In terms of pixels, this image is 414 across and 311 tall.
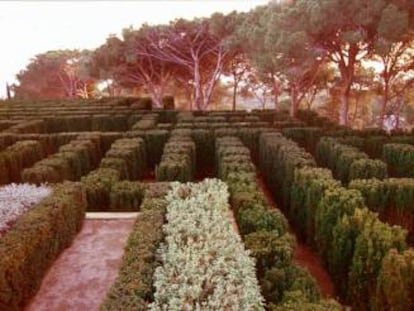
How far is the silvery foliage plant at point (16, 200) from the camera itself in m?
7.41

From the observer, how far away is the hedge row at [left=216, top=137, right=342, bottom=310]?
518cm

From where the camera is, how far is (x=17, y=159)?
547 inches

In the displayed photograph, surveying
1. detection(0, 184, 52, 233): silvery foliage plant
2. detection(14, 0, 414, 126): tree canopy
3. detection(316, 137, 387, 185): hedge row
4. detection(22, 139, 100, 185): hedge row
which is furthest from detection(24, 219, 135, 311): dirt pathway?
detection(14, 0, 414, 126): tree canopy

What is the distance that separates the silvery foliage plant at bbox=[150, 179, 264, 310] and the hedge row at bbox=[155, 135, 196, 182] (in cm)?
385

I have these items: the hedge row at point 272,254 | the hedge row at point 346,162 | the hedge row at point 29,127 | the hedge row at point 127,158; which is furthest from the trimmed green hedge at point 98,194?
the hedge row at point 29,127

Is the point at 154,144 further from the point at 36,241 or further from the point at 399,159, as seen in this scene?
the point at 36,241

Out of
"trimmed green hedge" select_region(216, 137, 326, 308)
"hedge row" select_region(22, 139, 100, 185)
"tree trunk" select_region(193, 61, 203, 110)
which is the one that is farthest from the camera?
"tree trunk" select_region(193, 61, 203, 110)

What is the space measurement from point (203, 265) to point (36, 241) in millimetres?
2725

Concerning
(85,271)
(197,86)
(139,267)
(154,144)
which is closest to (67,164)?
(154,144)

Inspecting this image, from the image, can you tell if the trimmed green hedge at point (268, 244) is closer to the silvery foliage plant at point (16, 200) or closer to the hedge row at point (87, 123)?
the silvery foliage plant at point (16, 200)

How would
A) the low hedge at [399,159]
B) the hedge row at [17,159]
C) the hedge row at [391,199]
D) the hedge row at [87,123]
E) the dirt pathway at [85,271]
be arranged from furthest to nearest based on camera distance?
the hedge row at [87,123], the hedge row at [17,159], the low hedge at [399,159], the hedge row at [391,199], the dirt pathway at [85,271]

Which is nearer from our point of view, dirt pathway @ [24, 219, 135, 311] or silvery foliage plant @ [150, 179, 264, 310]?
silvery foliage plant @ [150, 179, 264, 310]

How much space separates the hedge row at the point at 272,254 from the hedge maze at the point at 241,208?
17 mm

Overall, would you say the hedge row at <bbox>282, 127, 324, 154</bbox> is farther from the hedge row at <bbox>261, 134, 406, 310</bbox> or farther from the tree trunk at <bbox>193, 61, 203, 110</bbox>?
the tree trunk at <bbox>193, 61, 203, 110</bbox>
